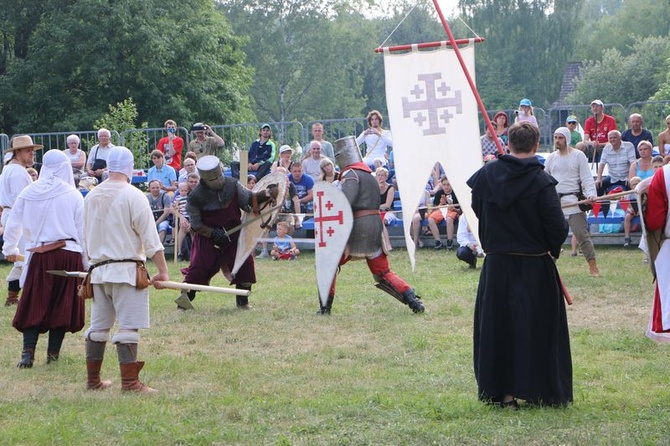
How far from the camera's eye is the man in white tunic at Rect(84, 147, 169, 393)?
702 centimetres

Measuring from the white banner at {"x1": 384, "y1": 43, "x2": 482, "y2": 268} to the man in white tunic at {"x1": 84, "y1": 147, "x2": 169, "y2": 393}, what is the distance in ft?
16.2

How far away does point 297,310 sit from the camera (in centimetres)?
1070

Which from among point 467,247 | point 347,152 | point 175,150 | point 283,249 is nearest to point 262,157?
point 283,249

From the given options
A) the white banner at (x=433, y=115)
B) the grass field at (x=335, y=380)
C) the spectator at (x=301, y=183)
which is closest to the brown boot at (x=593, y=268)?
the grass field at (x=335, y=380)

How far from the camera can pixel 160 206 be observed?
16.2 m

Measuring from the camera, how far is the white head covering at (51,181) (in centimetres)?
813

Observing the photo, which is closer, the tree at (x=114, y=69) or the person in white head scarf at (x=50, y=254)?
the person in white head scarf at (x=50, y=254)

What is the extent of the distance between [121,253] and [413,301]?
371cm

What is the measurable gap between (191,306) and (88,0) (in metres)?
22.8

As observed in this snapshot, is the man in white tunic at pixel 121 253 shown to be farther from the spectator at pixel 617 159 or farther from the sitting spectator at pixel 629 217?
the sitting spectator at pixel 629 217

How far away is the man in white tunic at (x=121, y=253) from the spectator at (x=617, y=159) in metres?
8.74

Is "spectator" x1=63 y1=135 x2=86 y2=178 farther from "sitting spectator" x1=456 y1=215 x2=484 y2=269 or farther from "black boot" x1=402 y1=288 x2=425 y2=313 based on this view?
"black boot" x1=402 y1=288 x2=425 y2=313

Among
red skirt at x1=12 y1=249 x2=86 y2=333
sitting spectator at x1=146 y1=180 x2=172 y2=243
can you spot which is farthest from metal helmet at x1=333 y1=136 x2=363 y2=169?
sitting spectator at x1=146 y1=180 x2=172 y2=243

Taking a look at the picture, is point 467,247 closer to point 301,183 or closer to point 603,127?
point 301,183
